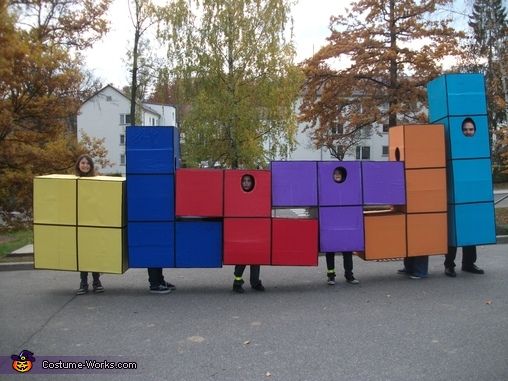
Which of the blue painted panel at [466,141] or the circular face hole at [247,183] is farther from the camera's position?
the blue painted panel at [466,141]

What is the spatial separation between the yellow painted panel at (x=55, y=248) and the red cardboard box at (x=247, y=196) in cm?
223

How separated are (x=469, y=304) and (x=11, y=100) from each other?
13.8 metres

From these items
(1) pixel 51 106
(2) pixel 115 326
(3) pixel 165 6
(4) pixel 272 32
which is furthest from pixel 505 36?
(2) pixel 115 326

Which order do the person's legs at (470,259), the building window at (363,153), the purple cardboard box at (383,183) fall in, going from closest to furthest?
the purple cardboard box at (383,183)
the person's legs at (470,259)
the building window at (363,153)

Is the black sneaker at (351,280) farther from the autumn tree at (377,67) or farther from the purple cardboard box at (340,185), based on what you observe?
the autumn tree at (377,67)

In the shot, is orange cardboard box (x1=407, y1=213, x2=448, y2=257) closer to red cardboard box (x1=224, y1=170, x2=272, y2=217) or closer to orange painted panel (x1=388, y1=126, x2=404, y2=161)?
orange painted panel (x1=388, y1=126, x2=404, y2=161)

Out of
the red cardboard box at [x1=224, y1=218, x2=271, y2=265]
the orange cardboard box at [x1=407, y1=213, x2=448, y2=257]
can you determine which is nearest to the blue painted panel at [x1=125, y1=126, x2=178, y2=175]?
the red cardboard box at [x1=224, y1=218, x2=271, y2=265]

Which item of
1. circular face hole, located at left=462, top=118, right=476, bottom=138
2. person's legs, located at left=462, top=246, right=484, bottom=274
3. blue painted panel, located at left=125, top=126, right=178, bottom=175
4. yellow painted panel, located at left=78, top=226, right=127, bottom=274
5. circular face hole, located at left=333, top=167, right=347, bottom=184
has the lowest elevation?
person's legs, located at left=462, top=246, right=484, bottom=274

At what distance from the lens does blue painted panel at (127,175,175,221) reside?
6.81 meters

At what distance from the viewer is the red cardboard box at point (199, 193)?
685 centimetres

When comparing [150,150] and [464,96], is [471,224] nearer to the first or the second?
[464,96]

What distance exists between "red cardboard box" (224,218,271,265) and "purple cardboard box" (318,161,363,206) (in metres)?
0.94

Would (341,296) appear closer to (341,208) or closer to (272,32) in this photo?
(341,208)

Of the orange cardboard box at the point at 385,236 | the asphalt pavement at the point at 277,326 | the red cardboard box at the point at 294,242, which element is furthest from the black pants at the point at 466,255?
the red cardboard box at the point at 294,242
